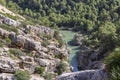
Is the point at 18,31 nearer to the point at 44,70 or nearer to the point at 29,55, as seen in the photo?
the point at 29,55

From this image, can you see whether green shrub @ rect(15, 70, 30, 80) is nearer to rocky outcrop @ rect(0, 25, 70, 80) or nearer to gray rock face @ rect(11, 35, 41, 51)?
rocky outcrop @ rect(0, 25, 70, 80)

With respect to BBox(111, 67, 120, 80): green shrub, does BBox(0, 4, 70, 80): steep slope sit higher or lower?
lower

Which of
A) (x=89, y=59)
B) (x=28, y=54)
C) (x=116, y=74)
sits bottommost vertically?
(x=89, y=59)

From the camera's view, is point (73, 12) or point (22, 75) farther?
point (73, 12)

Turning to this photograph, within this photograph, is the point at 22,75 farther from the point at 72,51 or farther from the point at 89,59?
the point at 72,51

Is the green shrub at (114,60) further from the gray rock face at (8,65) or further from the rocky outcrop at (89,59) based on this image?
the rocky outcrop at (89,59)

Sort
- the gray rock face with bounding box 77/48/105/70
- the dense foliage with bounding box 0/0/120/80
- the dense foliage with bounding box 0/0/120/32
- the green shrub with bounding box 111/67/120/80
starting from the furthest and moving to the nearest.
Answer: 1. the dense foliage with bounding box 0/0/120/32
2. the dense foliage with bounding box 0/0/120/80
3. the gray rock face with bounding box 77/48/105/70
4. the green shrub with bounding box 111/67/120/80

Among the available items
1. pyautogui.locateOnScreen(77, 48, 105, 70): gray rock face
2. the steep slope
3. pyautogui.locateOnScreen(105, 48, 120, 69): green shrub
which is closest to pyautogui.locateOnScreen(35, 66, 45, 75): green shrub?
the steep slope

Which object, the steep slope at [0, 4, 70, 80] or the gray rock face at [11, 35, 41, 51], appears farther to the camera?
the gray rock face at [11, 35, 41, 51]

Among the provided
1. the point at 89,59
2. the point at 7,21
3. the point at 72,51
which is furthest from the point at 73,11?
the point at 7,21

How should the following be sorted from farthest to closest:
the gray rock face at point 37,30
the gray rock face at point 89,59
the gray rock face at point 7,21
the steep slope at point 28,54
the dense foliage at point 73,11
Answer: the dense foliage at point 73,11 < the gray rock face at point 89,59 < the gray rock face at point 37,30 < the gray rock face at point 7,21 < the steep slope at point 28,54

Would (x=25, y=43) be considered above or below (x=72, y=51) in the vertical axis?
above

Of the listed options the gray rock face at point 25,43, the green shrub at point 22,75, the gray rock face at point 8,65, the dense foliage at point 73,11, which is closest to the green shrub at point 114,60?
the green shrub at point 22,75

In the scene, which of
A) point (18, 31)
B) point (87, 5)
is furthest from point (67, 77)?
point (87, 5)
